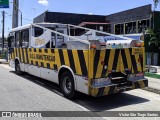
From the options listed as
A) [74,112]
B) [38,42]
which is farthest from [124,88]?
[38,42]

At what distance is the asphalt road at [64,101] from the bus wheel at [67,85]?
0.20 metres

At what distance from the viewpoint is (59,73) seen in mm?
9891

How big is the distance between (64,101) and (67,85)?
77cm

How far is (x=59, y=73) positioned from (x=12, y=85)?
2872 mm

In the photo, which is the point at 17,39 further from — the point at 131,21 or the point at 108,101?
the point at 131,21

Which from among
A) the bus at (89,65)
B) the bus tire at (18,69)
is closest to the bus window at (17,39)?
the bus tire at (18,69)

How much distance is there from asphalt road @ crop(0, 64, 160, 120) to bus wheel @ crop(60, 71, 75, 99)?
0.65 ft

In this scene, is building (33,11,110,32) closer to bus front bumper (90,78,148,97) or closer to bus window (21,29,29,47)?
bus window (21,29,29,47)

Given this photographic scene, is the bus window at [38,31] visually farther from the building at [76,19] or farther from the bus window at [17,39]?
the building at [76,19]

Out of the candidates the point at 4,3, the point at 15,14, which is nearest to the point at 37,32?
the point at 4,3

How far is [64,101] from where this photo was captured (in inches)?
351

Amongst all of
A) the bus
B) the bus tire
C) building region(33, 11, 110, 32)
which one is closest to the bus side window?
the bus

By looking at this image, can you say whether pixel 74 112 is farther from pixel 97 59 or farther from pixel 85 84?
pixel 97 59

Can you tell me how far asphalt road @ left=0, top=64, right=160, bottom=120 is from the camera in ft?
26.4
